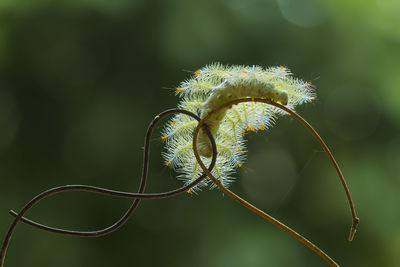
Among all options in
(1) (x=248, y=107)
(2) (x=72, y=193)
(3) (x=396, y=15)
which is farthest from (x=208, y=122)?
(3) (x=396, y=15)

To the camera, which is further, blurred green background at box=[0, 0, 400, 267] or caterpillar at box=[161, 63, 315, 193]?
blurred green background at box=[0, 0, 400, 267]

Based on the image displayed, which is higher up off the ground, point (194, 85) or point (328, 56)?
point (328, 56)

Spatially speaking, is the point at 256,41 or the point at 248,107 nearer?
the point at 248,107

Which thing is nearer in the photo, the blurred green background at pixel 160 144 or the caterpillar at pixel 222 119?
the caterpillar at pixel 222 119

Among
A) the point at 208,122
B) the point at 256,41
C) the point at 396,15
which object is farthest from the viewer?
the point at 396,15

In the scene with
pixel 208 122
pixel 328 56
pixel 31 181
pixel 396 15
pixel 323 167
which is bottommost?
pixel 31 181

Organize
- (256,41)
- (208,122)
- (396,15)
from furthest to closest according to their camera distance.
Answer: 1. (396,15)
2. (256,41)
3. (208,122)

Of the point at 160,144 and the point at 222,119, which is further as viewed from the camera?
the point at 160,144

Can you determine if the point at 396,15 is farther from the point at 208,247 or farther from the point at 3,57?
the point at 3,57
